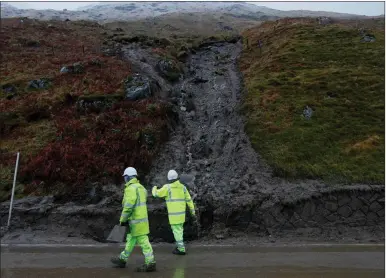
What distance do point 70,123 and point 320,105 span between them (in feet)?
48.2

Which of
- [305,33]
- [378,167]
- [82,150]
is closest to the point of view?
[378,167]

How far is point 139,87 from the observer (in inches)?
1065

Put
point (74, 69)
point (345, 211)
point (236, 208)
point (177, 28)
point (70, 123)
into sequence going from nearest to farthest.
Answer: point (236, 208) → point (345, 211) → point (70, 123) → point (74, 69) → point (177, 28)

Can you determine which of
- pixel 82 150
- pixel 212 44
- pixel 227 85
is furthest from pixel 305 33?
pixel 82 150

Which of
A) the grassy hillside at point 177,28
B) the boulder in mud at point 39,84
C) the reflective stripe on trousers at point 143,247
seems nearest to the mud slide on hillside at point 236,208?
the reflective stripe on trousers at point 143,247

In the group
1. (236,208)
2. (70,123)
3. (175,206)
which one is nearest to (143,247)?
(175,206)

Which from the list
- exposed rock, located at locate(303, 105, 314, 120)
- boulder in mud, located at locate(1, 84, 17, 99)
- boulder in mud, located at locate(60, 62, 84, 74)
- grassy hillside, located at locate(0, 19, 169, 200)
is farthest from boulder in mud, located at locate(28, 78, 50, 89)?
exposed rock, located at locate(303, 105, 314, 120)

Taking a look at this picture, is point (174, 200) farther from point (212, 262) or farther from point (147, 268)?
point (147, 268)

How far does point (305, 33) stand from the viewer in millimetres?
43594

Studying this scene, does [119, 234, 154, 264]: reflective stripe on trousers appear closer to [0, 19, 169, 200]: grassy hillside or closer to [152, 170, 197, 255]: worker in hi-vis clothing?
[152, 170, 197, 255]: worker in hi-vis clothing

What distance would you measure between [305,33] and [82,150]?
32.0 metres

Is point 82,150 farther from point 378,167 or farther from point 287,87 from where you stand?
point 287,87

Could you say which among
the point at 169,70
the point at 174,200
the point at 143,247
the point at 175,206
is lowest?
the point at 143,247

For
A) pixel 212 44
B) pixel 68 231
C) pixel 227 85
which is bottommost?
pixel 68 231
